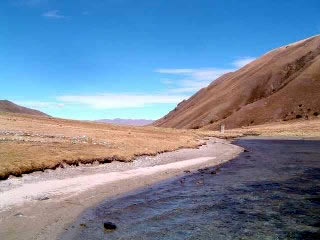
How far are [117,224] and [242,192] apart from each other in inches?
467

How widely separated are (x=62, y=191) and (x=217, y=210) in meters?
10.3

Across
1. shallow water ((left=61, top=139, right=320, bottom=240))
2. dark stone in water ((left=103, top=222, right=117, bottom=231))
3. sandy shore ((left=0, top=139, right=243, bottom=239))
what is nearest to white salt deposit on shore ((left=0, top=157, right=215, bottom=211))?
sandy shore ((left=0, top=139, right=243, bottom=239))

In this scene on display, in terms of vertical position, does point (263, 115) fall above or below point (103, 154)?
above

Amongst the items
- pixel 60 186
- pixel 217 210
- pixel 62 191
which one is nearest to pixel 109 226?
pixel 217 210

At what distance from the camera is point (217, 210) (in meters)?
22.3

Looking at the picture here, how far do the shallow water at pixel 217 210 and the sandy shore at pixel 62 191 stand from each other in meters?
1.32

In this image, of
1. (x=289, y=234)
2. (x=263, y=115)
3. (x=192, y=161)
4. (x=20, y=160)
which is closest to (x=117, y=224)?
(x=289, y=234)

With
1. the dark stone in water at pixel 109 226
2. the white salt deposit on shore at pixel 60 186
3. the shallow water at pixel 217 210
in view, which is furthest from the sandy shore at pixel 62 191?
the dark stone in water at pixel 109 226

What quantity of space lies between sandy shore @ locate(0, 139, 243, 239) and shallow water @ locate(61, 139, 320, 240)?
132 cm

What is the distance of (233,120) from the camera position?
185000 millimetres

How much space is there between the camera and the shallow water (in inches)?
699

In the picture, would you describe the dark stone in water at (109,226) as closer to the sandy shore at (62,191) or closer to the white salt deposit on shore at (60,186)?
the sandy shore at (62,191)

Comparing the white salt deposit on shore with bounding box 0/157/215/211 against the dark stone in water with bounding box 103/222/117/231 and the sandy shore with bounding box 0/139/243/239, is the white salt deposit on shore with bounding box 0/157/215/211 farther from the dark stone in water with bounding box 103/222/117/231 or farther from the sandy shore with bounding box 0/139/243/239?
the dark stone in water with bounding box 103/222/117/231

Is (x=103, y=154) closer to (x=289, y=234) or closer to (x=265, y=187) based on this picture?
(x=265, y=187)
